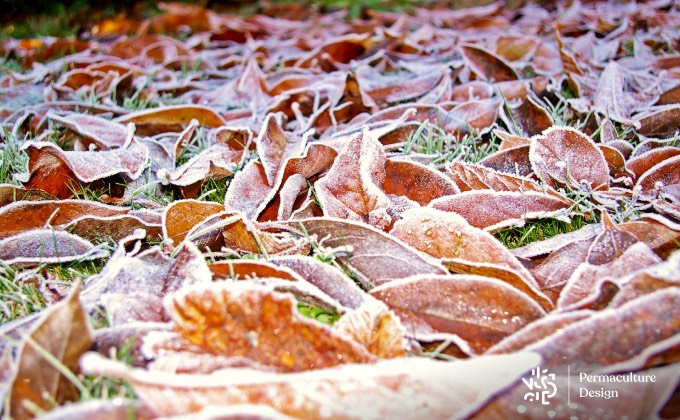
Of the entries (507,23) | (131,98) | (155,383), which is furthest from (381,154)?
(507,23)

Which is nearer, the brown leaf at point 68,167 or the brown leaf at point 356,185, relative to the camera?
the brown leaf at point 356,185

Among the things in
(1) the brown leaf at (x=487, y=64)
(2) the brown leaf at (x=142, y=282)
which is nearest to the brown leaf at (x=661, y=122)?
(1) the brown leaf at (x=487, y=64)

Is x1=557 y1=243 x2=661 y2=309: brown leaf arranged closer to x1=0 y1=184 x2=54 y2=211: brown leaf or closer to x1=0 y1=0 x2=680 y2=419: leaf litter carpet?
x1=0 y1=0 x2=680 y2=419: leaf litter carpet

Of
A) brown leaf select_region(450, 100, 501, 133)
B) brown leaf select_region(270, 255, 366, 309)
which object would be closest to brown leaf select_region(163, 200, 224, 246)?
brown leaf select_region(270, 255, 366, 309)

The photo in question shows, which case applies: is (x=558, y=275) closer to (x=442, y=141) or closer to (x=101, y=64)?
(x=442, y=141)

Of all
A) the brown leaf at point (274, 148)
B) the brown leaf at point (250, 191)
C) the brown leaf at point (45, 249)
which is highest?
the brown leaf at point (274, 148)


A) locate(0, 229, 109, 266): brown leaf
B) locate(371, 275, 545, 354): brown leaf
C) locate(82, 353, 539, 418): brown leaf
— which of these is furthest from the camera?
locate(0, 229, 109, 266): brown leaf

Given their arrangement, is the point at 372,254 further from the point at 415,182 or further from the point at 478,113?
the point at 478,113

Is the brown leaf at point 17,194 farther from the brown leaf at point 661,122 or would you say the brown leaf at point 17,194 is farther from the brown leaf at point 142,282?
the brown leaf at point 661,122
